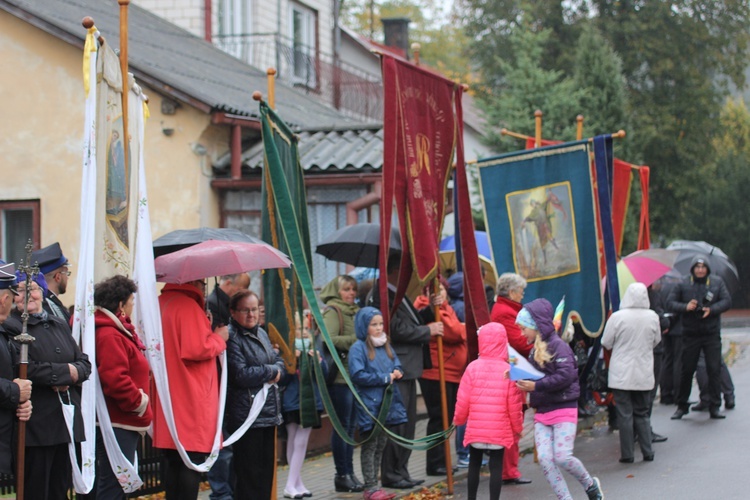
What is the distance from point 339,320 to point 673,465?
3.45 metres

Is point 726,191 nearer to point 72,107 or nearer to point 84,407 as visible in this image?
point 72,107

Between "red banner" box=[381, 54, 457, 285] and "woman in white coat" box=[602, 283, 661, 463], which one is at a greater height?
"red banner" box=[381, 54, 457, 285]

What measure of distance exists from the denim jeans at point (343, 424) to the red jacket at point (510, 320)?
4.82 feet

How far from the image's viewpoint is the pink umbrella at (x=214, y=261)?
24.3 feet

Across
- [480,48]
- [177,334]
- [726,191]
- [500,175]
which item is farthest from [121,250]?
[726,191]

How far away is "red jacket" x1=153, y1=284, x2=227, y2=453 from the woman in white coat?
16.1 ft

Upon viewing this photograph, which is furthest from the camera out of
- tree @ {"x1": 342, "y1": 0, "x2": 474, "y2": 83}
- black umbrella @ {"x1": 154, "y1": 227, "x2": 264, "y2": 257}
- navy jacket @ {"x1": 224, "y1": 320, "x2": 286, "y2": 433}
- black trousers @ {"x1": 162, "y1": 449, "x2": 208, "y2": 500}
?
tree @ {"x1": 342, "y1": 0, "x2": 474, "y2": 83}

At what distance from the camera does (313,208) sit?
14.9m

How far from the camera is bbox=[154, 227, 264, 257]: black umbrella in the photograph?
8172mm

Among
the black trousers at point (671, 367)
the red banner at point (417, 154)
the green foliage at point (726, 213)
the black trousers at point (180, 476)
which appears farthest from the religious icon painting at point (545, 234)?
the green foliage at point (726, 213)

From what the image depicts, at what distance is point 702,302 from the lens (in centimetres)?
1342

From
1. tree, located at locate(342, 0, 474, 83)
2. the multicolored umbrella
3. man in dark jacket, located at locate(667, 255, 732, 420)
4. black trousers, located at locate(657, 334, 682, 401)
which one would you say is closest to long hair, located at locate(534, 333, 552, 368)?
the multicolored umbrella

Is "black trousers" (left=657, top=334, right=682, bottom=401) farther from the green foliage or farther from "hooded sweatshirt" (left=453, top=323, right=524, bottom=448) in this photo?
the green foliage

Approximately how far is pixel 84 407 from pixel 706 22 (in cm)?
3268
